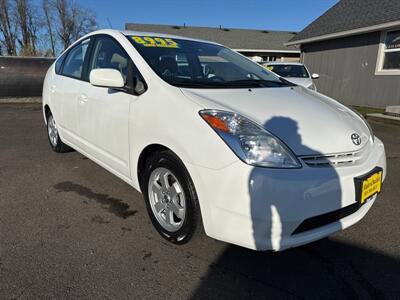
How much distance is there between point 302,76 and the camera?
30.3 ft

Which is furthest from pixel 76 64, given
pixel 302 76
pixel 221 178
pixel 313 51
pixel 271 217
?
pixel 313 51

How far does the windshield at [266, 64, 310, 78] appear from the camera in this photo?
9.28 m

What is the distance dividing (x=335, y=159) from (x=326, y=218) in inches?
14.9

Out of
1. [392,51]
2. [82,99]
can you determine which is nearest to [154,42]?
[82,99]

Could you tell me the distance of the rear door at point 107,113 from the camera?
2.63 meters

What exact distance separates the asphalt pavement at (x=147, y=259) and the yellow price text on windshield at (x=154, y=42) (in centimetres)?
151

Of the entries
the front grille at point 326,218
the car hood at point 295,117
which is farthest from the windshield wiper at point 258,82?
the front grille at point 326,218

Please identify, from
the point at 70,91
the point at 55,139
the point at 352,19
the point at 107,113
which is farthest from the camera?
the point at 352,19

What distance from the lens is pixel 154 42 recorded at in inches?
115

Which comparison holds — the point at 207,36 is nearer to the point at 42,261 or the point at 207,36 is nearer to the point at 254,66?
the point at 254,66

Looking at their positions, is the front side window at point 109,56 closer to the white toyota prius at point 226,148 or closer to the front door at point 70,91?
the white toyota prius at point 226,148

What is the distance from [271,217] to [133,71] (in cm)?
159

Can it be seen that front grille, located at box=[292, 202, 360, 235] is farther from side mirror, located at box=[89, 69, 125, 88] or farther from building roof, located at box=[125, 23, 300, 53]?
building roof, located at box=[125, 23, 300, 53]

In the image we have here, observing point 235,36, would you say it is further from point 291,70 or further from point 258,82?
point 258,82
